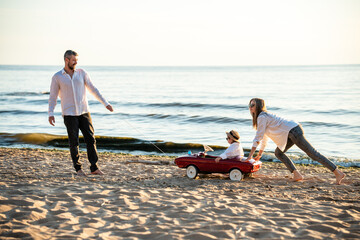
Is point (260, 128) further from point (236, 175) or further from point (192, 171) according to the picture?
point (192, 171)

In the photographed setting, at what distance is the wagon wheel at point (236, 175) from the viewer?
6367mm

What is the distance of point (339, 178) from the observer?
6.08m

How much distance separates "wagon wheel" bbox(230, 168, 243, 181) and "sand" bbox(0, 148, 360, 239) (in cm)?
14

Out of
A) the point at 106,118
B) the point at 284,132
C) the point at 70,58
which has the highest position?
the point at 70,58

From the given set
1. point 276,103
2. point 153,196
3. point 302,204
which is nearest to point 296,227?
point 302,204

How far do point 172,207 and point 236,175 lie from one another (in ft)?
6.98

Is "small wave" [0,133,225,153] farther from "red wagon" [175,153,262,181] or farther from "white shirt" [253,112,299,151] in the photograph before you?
"white shirt" [253,112,299,151]

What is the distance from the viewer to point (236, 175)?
21.0 feet

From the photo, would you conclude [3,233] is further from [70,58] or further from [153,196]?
[70,58]

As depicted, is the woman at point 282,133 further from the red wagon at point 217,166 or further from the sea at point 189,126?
the sea at point 189,126

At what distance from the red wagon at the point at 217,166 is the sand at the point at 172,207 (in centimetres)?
18

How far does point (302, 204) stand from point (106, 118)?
16.1 metres

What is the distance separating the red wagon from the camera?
631 cm

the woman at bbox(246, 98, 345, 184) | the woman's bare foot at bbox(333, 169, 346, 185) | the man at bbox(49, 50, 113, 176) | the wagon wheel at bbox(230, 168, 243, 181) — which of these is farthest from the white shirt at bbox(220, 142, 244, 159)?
the man at bbox(49, 50, 113, 176)
